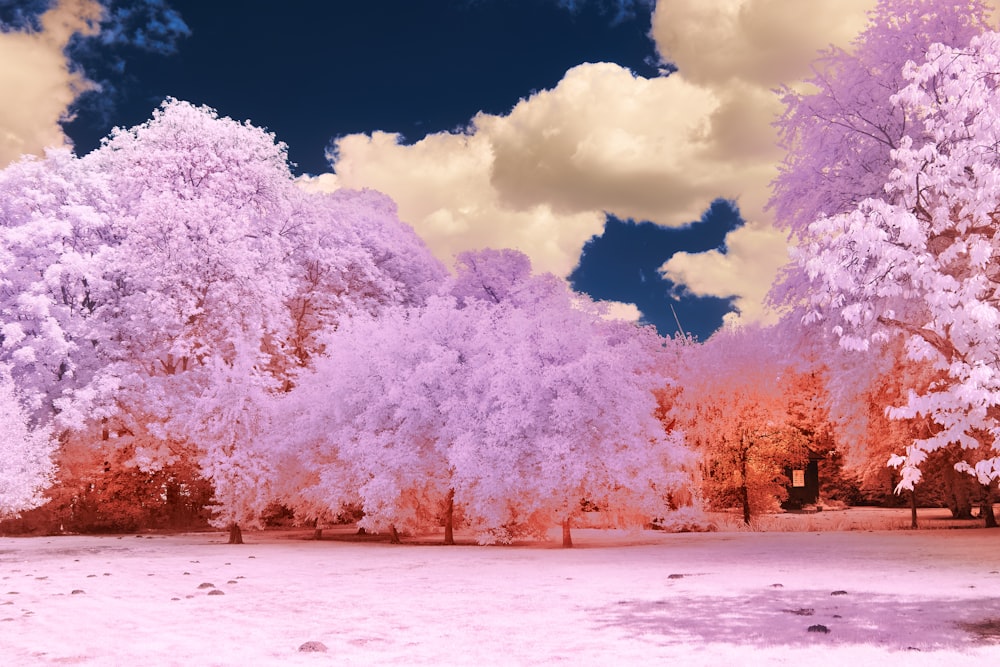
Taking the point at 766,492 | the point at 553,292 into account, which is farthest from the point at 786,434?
the point at 553,292

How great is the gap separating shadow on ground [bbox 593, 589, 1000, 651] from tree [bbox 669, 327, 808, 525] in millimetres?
27105

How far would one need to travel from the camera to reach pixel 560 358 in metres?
29.7

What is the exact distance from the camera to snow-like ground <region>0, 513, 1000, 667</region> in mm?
10523

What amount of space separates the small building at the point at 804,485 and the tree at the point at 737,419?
18.5 metres

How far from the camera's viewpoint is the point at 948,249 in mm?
11719

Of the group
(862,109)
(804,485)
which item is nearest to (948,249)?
(862,109)

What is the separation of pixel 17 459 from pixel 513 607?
62.4 feet

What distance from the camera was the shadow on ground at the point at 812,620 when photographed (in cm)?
1097

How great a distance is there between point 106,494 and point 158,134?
54.2ft

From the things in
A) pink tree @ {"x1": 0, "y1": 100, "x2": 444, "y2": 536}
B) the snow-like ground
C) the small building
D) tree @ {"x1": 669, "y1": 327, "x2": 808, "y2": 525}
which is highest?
pink tree @ {"x1": 0, "y1": 100, "x2": 444, "y2": 536}

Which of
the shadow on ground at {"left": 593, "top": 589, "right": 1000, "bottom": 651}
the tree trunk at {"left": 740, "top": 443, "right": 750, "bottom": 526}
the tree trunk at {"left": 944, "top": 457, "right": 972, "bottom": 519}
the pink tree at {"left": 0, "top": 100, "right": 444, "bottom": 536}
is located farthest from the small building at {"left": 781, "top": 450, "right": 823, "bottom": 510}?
the shadow on ground at {"left": 593, "top": 589, "right": 1000, "bottom": 651}

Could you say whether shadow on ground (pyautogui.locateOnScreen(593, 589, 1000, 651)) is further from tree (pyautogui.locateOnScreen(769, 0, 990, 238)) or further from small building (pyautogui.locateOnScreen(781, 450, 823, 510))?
Answer: small building (pyautogui.locateOnScreen(781, 450, 823, 510))

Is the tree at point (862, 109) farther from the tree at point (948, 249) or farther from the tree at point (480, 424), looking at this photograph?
the tree at point (948, 249)

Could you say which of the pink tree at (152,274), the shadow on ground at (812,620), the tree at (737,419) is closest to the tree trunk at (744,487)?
the tree at (737,419)
